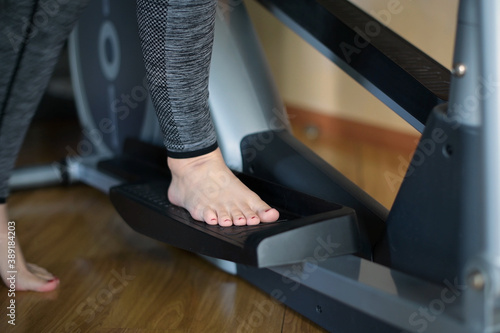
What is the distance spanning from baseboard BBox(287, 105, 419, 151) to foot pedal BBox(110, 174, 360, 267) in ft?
3.15

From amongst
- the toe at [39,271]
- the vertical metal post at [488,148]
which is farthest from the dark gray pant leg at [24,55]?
the vertical metal post at [488,148]

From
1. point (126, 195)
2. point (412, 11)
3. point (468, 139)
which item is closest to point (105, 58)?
point (126, 195)

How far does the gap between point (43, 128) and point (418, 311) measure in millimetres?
1823

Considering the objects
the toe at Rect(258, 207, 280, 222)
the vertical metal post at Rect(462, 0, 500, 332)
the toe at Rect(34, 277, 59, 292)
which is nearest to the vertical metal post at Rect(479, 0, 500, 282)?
the vertical metal post at Rect(462, 0, 500, 332)

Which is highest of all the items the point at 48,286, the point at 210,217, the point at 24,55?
the point at 24,55

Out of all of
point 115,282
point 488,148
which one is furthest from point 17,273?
point 488,148

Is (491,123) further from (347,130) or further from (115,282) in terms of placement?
(347,130)

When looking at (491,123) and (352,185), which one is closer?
(491,123)

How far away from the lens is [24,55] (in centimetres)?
100

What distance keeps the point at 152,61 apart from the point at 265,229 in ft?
0.96

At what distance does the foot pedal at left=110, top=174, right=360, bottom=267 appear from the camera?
0.82 metres

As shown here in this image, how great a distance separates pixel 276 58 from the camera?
7.51 feet

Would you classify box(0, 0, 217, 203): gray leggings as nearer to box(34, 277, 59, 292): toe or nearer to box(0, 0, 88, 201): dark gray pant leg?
box(0, 0, 88, 201): dark gray pant leg

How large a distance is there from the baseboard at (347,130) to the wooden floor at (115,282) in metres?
0.28
